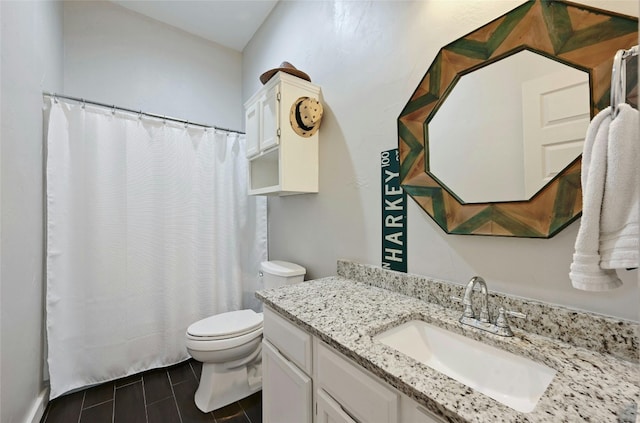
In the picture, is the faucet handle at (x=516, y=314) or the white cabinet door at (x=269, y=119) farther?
the white cabinet door at (x=269, y=119)

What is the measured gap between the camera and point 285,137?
1550 mm

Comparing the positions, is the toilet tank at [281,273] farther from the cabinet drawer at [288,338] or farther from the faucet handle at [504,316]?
the faucet handle at [504,316]

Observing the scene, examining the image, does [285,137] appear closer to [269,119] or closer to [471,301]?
[269,119]

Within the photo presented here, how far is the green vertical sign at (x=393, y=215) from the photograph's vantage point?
118 centimetres

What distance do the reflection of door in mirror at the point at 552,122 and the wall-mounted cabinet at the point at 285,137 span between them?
3.56ft

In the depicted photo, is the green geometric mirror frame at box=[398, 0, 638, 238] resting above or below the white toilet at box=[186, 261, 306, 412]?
above

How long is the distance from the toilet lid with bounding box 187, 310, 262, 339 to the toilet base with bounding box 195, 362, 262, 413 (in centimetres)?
21

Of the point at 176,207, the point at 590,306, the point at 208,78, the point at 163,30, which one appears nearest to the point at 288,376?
the point at 590,306

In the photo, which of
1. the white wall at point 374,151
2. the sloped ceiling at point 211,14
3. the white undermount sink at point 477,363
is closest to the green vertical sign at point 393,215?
the white wall at point 374,151

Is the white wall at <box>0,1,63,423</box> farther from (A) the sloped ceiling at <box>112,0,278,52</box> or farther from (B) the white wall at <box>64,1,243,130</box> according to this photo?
(A) the sloped ceiling at <box>112,0,278,52</box>

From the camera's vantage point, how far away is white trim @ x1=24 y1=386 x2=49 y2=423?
133 cm

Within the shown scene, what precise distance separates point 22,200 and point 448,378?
6.29 ft

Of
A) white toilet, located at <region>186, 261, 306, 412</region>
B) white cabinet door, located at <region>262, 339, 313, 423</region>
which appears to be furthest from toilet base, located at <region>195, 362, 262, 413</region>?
white cabinet door, located at <region>262, 339, 313, 423</region>

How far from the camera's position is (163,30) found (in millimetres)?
2312
